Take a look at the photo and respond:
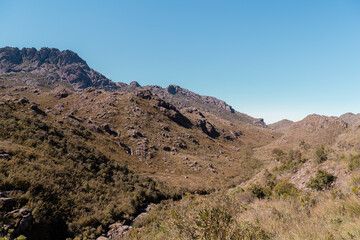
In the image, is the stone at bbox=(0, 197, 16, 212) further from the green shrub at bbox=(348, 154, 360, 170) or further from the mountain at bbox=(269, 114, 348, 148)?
the mountain at bbox=(269, 114, 348, 148)

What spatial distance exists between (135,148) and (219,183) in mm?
27846

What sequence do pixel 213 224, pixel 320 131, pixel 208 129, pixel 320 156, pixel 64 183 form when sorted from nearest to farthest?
pixel 213 224 < pixel 320 156 < pixel 64 183 < pixel 320 131 < pixel 208 129

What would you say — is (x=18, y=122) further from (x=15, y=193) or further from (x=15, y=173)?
(x=15, y=193)

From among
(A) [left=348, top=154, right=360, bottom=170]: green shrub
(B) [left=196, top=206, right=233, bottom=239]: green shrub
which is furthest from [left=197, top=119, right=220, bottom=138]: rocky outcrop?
(B) [left=196, top=206, right=233, bottom=239]: green shrub

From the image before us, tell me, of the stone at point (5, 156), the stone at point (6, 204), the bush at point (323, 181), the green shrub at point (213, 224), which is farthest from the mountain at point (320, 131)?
the stone at point (5, 156)

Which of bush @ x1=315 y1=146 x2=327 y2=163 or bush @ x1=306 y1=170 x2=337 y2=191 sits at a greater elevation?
bush @ x1=315 y1=146 x2=327 y2=163

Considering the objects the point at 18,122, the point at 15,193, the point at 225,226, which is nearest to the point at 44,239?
the point at 15,193

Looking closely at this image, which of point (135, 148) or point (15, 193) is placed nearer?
point (15, 193)

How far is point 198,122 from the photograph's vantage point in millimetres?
99625

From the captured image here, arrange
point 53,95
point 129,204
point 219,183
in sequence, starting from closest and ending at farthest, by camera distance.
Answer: point 129,204, point 219,183, point 53,95

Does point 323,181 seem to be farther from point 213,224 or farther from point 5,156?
point 5,156

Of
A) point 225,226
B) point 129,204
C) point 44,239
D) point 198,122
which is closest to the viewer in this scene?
point 225,226

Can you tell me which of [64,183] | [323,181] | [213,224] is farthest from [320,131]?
[64,183]

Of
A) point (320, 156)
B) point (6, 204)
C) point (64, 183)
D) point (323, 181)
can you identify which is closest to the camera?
point (323, 181)
